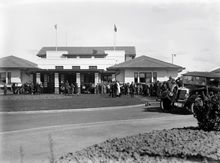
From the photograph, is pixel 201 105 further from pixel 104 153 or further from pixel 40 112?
pixel 40 112

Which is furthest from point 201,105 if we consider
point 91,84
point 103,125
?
point 91,84

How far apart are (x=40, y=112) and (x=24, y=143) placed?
743cm

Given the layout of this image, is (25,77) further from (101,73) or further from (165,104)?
(165,104)

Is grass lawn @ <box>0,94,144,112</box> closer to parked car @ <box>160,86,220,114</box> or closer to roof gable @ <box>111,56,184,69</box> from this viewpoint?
parked car @ <box>160,86,220,114</box>

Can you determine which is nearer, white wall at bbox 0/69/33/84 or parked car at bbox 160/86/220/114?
parked car at bbox 160/86/220/114

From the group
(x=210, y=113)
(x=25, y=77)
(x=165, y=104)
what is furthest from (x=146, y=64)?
Answer: (x=210, y=113)

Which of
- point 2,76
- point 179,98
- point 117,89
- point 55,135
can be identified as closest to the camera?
point 55,135

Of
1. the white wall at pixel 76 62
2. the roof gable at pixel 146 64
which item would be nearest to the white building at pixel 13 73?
the white wall at pixel 76 62

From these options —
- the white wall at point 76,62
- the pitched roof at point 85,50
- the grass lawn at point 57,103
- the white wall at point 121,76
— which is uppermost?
the pitched roof at point 85,50

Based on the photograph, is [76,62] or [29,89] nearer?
[29,89]

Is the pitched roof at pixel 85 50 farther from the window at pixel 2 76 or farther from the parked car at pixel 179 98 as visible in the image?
the parked car at pixel 179 98

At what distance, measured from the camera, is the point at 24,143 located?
305 inches

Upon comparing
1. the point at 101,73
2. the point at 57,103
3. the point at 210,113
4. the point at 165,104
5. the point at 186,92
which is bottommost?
the point at 57,103

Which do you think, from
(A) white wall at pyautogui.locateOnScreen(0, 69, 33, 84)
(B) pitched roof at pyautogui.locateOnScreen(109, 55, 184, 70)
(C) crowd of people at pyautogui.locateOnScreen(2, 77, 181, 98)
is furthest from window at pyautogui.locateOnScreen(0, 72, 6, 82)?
(B) pitched roof at pyautogui.locateOnScreen(109, 55, 184, 70)
